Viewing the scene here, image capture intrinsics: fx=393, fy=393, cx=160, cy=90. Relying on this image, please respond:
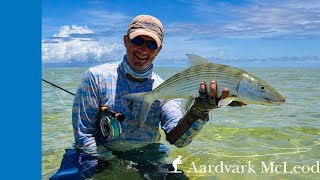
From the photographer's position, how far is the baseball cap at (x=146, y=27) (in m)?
3.53

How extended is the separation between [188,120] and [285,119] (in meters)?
5.13

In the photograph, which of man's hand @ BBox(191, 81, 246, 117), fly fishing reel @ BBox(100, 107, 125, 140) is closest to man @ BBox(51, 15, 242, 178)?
fly fishing reel @ BBox(100, 107, 125, 140)

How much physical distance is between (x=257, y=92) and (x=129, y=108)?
1.34m

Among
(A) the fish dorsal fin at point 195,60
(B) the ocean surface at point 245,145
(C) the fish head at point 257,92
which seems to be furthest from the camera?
(B) the ocean surface at point 245,145

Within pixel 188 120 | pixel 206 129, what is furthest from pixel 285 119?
pixel 188 120

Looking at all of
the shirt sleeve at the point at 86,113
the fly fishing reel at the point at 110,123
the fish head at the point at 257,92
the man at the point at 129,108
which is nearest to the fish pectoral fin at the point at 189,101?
the man at the point at 129,108

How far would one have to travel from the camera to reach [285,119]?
802cm

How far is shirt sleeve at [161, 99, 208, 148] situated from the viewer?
355cm

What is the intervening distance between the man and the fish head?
23.3 inches

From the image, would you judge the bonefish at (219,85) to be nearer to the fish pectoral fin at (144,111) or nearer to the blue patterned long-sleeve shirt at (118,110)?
the fish pectoral fin at (144,111)

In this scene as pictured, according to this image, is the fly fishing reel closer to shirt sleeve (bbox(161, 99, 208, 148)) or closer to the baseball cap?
shirt sleeve (bbox(161, 99, 208, 148))

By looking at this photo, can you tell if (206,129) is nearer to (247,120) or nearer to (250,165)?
(247,120)

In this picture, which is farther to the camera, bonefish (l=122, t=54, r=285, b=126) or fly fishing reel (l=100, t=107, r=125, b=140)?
fly fishing reel (l=100, t=107, r=125, b=140)

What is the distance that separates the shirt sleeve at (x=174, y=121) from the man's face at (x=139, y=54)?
0.45 m
